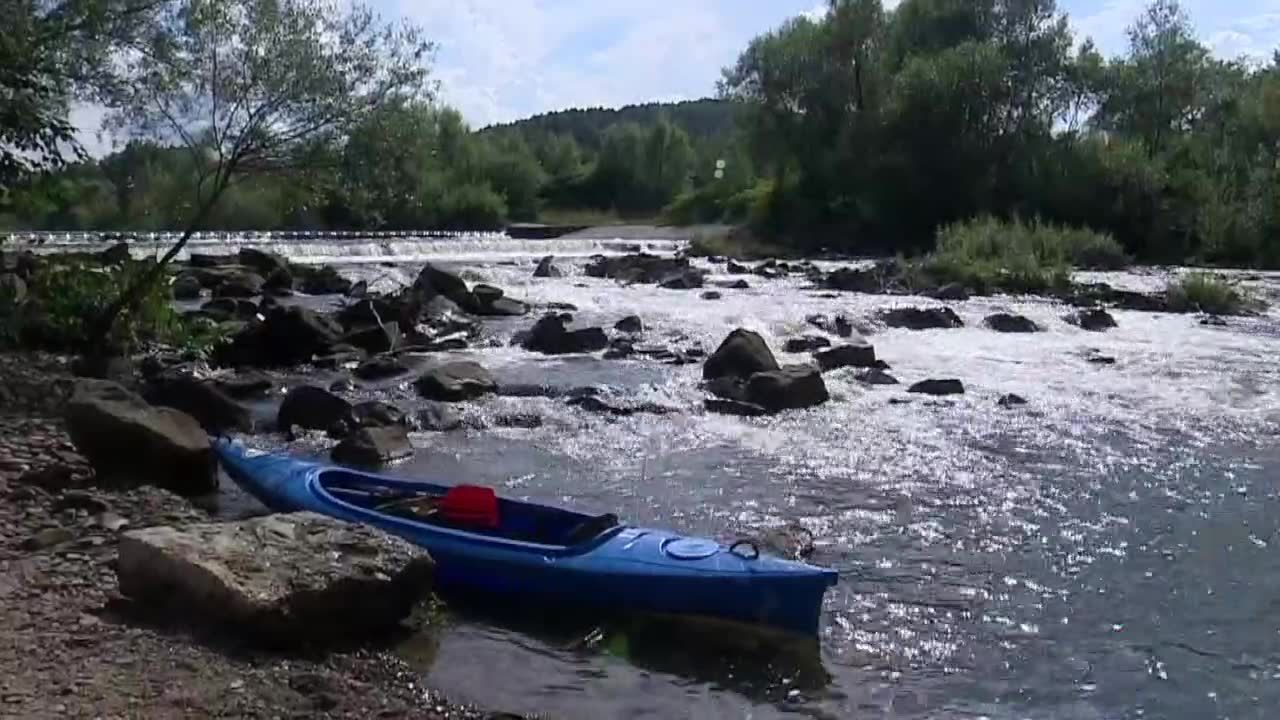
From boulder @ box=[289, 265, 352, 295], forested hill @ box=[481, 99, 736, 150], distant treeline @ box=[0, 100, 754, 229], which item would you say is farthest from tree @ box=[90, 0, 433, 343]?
forested hill @ box=[481, 99, 736, 150]

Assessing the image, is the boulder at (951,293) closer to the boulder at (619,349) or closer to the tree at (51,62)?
the boulder at (619,349)

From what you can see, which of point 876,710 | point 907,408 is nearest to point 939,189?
point 907,408

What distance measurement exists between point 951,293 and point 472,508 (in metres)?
18.5

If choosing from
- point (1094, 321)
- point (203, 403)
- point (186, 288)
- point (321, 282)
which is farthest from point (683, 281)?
point (203, 403)

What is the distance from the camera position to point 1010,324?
19391 mm

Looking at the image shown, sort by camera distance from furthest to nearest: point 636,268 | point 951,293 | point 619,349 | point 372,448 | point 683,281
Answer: point 636,268, point 683,281, point 951,293, point 619,349, point 372,448

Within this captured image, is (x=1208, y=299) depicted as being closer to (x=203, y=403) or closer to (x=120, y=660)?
(x=203, y=403)

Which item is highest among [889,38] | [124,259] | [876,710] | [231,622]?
[889,38]

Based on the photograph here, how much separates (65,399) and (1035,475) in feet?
27.7

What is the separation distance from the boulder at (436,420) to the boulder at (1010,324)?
1044 cm

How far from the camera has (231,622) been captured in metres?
5.38

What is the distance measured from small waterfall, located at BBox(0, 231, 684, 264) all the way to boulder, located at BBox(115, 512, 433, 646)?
23.2 metres

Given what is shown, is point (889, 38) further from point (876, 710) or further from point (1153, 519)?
point (876, 710)

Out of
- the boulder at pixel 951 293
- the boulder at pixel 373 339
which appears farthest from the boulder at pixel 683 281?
the boulder at pixel 373 339
